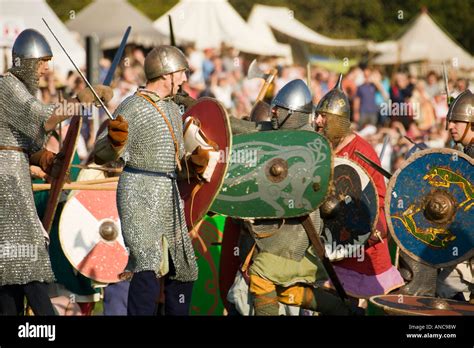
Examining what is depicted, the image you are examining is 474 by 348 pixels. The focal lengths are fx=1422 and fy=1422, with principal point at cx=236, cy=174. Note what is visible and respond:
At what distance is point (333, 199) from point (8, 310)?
231 cm

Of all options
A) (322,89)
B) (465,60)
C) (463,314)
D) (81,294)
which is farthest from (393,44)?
(463,314)

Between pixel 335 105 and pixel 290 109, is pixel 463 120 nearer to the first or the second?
pixel 335 105

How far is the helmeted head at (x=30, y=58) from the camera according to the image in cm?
792

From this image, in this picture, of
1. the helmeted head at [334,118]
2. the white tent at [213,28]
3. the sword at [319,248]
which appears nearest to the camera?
the sword at [319,248]

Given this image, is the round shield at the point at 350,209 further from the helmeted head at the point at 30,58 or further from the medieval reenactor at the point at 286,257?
A: the helmeted head at the point at 30,58

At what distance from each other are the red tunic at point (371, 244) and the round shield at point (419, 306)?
972 mm

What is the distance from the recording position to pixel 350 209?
913 cm

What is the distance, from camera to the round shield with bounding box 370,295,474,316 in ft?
25.9

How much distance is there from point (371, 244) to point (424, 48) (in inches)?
717

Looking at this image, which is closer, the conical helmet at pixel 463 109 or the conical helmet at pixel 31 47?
the conical helmet at pixel 31 47

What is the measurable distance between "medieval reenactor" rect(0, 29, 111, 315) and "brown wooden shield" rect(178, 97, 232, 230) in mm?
841

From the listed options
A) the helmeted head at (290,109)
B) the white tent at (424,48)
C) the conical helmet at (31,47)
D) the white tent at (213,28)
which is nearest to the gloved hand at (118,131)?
the conical helmet at (31,47)

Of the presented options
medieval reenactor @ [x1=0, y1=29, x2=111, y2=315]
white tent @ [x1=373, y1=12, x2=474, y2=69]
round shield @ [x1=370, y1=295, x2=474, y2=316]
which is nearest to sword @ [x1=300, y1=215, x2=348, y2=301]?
round shield @ [x1=370, y1=295, x2=474, y2=316]

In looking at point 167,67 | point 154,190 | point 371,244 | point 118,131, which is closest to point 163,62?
point 167,67
